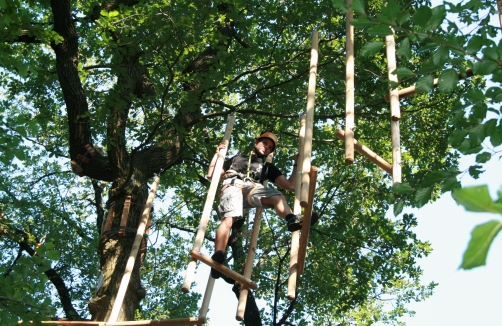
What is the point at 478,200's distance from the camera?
113 centimetres

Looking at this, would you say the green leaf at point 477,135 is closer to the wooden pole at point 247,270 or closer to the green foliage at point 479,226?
the green foliage at point 479,226

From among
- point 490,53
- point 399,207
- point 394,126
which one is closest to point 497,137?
point 490,53

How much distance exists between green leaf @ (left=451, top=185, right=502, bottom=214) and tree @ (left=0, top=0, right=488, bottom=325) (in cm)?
560

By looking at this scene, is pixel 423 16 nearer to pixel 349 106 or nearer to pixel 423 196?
pixel 423 196

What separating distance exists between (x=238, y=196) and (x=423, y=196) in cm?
286

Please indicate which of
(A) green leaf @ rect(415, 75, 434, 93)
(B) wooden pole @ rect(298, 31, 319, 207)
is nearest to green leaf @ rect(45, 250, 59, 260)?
(B) wooden pole @ rect(298, 31, 319, 207)

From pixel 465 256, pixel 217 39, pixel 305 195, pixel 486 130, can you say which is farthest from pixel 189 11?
pixel 465 256

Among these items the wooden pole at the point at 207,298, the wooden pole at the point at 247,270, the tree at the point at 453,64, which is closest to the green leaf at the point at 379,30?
the tree at the point at 453,64

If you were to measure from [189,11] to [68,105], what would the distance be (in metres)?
2.01

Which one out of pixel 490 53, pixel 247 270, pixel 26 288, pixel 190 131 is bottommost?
pixel 26 288

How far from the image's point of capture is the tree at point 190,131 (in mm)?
8375

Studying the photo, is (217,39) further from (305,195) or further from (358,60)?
(305,195)

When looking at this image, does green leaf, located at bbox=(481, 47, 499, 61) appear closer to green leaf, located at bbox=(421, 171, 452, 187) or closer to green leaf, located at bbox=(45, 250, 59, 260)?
green leaf, located at bbox=(421, 171, 452, 187)

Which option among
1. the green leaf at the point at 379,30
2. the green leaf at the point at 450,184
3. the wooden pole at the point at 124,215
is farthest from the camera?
the wooden pole at the point at 124,215
